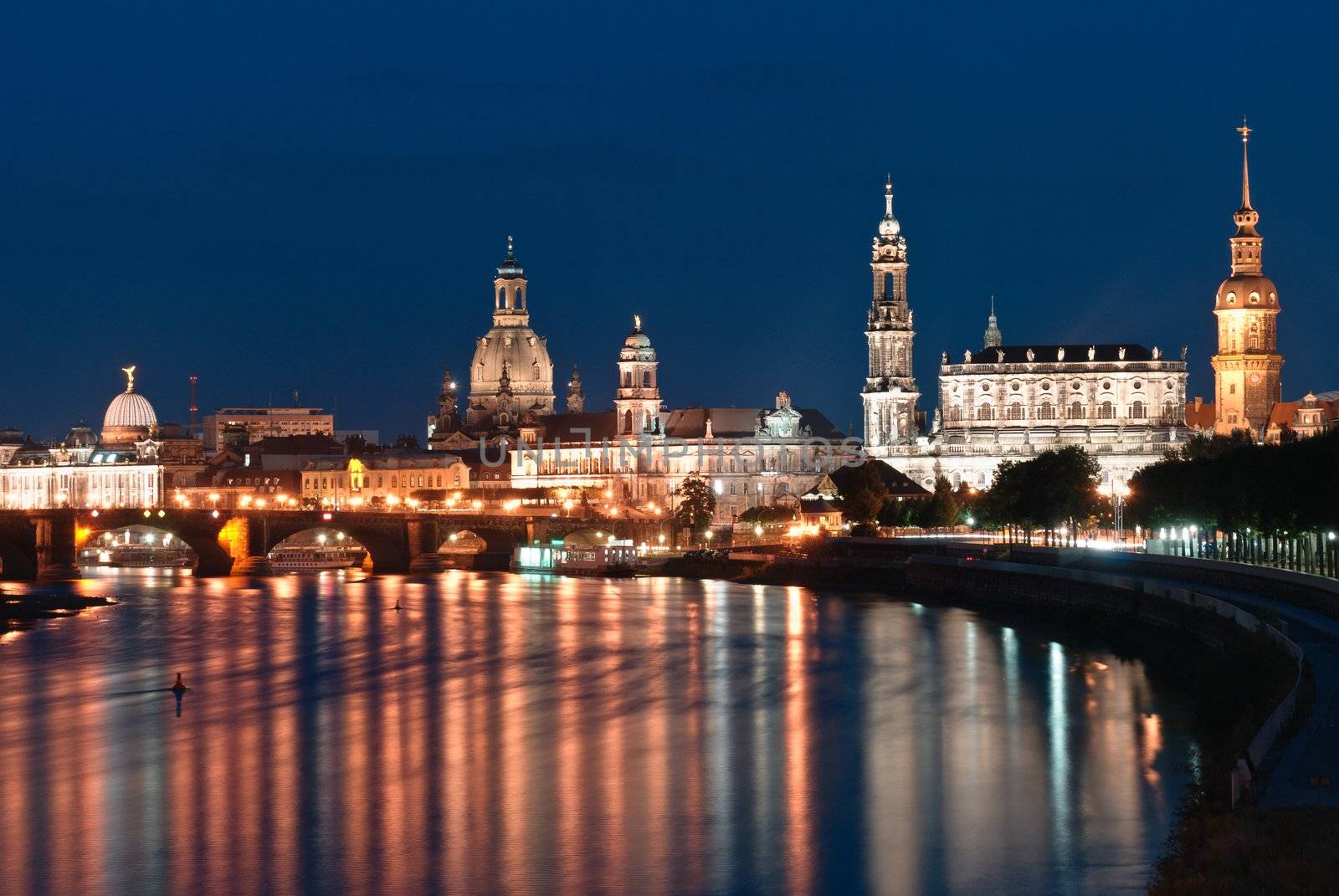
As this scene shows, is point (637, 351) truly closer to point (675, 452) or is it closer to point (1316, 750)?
point (675, 452)

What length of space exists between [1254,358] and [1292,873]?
437 ft

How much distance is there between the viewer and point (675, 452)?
178 metres

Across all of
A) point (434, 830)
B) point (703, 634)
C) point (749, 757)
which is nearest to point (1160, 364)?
point (703, 634)

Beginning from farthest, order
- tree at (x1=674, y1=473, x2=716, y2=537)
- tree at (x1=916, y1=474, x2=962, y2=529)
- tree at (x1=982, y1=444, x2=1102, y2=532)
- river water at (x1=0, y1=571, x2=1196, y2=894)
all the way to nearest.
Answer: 1. tree at (x1=674, y1=473, x2=716, y2=537)
2. tree at (x1=916, y1=474, x2=962, y2=529)
3. tree at (x1=982, y1=444, x2=1102, y2=532)
4. river water at (x1=0, y1=571, x2=1196, y2=894)

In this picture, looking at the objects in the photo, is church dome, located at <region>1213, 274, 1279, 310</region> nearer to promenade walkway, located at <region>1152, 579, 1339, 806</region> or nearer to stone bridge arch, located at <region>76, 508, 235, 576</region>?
stone bridge arch, located at <region>76, 508, 235, 576</region>

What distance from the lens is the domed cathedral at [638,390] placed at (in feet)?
593

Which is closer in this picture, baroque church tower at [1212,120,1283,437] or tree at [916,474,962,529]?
tree at [916,474,962,529]

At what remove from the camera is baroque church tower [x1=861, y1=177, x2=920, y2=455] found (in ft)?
534

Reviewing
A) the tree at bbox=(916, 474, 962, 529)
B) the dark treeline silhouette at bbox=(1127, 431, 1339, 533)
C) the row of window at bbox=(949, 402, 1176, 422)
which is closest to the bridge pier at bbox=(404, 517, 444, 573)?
the tree at bbox=(916, 474, 962, 529)

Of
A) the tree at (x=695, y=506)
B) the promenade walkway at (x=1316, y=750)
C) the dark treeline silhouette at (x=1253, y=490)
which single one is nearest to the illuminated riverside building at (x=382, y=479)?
the tree at (x=695, y=506)

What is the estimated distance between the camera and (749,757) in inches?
1845

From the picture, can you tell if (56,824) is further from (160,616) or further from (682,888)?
(160,616)

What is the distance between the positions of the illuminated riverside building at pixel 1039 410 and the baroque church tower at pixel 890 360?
0.15m

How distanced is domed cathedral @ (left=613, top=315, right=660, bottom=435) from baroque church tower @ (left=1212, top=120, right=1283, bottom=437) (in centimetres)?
4839
